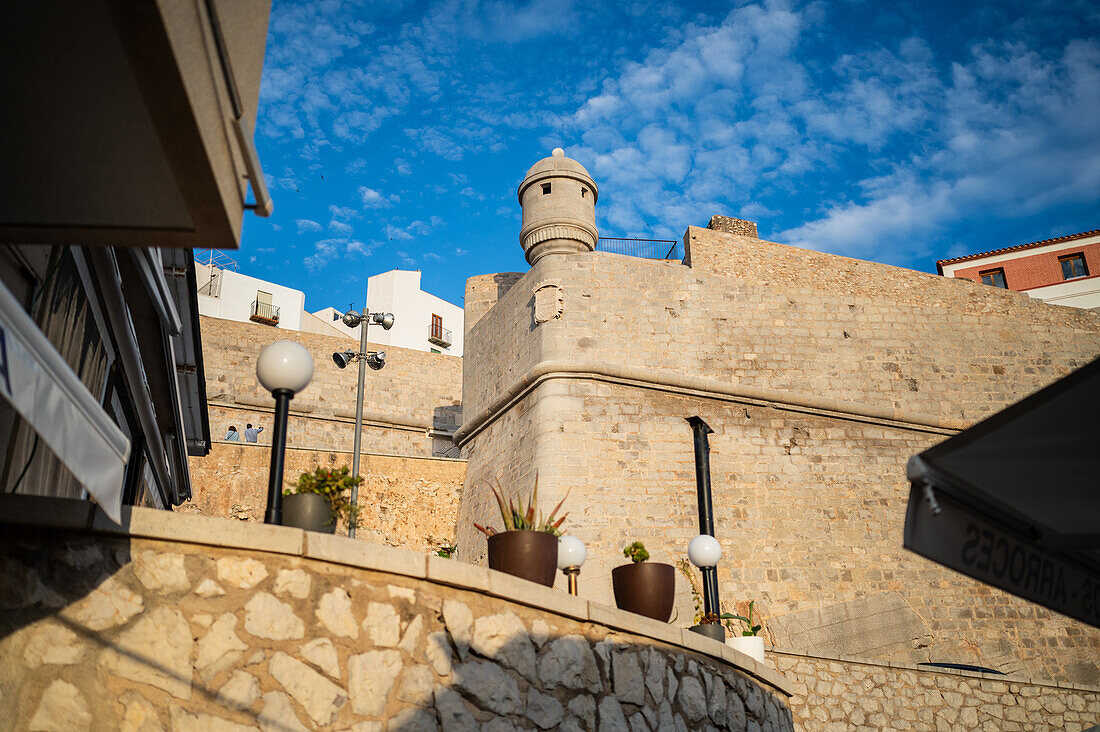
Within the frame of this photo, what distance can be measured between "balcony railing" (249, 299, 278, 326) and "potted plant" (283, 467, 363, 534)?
2903 centimetres

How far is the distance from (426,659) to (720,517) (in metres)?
9.70

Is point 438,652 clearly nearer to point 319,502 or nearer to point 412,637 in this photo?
point 412,637

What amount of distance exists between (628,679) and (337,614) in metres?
1.81

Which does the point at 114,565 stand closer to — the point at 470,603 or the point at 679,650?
the point at 470,603

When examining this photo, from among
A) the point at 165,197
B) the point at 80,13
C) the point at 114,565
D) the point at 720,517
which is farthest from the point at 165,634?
the point at 720,517

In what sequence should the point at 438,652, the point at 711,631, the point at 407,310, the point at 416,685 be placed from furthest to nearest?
the point at 407,310
the point at 711,631
the point at 438,652
the point at 416,685

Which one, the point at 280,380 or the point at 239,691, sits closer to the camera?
the point at 239,691

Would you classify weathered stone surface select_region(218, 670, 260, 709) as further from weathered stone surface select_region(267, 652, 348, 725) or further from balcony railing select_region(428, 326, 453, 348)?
balcony railing select_region(428, 326, 453, 348)

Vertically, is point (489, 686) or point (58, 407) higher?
point (58, 407)

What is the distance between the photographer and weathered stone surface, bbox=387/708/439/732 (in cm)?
413

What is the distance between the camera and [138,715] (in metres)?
3.62

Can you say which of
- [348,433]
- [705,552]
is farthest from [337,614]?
[348,433]

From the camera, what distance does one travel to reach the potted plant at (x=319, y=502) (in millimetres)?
4543

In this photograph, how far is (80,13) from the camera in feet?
7.94
